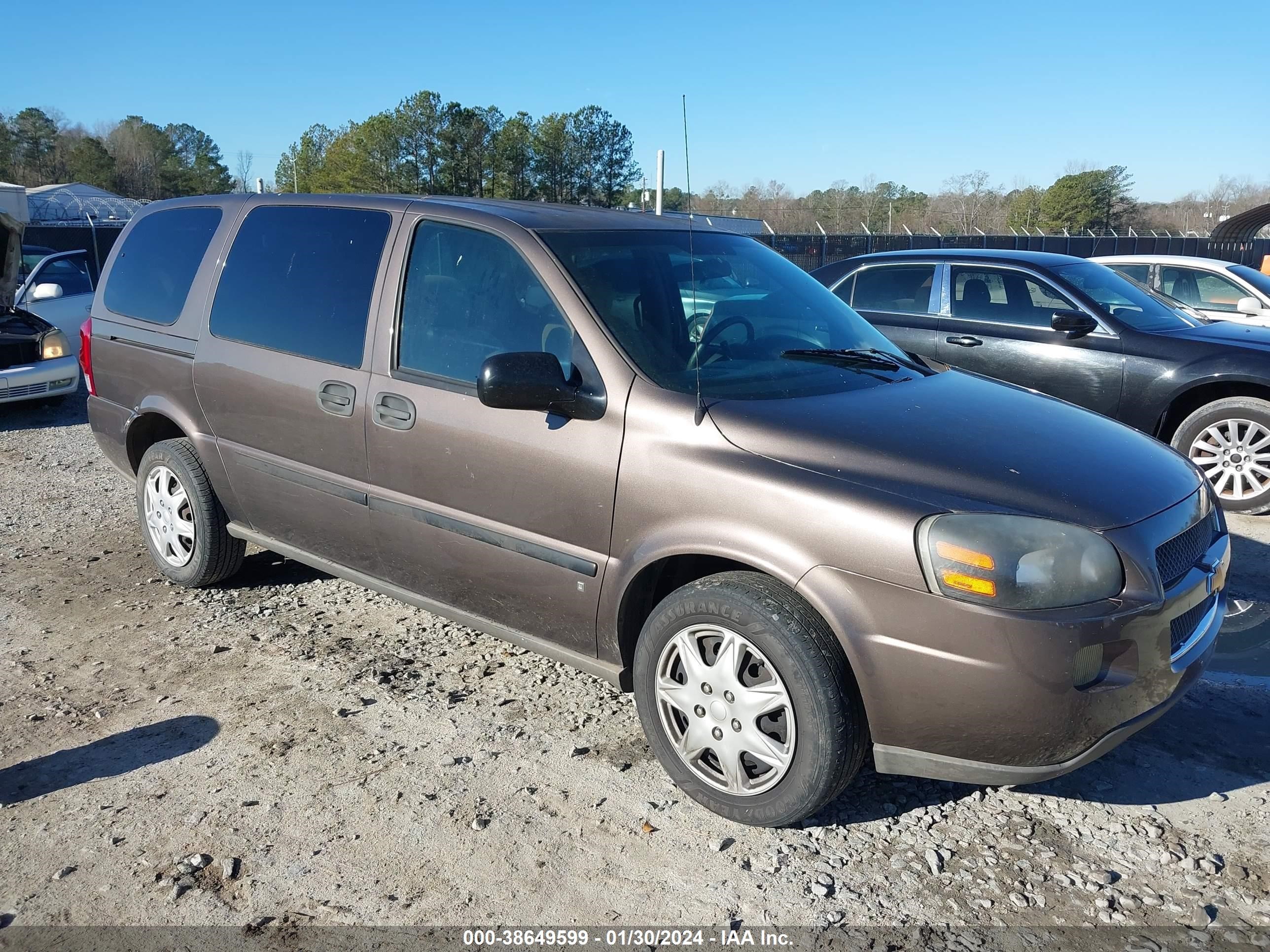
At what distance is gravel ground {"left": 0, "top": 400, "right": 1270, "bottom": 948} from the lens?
2678mm

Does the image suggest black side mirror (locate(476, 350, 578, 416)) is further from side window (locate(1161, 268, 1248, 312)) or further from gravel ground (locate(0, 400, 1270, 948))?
side window (locate(1161, 268, 1248, 312))

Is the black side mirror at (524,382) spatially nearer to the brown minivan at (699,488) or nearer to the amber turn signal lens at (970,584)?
the brown minivan at (699,488)

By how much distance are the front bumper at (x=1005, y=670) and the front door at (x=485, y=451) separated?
89 centimetres

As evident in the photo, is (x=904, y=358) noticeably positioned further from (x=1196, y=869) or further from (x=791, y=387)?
(x=1196, y=869)

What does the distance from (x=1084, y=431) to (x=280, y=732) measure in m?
2.99

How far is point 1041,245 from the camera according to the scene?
106 ft

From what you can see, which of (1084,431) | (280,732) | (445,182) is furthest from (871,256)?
(445,182)

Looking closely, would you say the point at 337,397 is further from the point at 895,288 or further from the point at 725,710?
the point at 895,288

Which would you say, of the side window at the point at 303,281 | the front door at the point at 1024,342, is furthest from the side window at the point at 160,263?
the front door at the point at 1024,342

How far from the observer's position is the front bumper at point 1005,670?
259cm

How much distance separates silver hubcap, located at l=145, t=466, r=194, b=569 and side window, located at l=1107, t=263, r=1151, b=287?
30.1ft

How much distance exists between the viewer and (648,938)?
8.36 ft

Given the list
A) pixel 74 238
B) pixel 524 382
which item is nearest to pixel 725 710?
pixel 524 382

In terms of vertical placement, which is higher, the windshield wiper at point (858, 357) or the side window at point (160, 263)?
the side window at point (160, 263)
